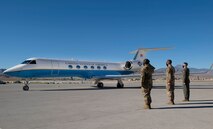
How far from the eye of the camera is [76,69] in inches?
1158

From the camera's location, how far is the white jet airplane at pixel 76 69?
84.2 feet

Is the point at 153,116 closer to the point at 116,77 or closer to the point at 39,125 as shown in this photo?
the point at 39,125

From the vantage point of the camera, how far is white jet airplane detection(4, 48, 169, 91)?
1011 inches

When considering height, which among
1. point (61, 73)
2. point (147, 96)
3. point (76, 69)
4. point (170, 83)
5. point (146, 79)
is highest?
point (76, 69)

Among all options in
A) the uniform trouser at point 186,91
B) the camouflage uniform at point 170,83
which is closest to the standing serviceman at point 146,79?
the camouflage uniform at point 170,83

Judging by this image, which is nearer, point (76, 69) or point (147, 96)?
point (147, 96)

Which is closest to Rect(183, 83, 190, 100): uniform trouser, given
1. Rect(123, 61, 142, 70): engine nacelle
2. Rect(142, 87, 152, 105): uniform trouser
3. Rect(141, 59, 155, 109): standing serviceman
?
Rect(141, 59, 155, 109): standing serviceman

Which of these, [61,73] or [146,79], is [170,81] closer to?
[146,79]

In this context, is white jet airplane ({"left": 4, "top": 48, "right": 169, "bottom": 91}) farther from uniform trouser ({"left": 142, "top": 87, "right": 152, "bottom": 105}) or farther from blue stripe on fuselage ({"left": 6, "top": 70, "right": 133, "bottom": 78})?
uniform trouser ({"left": 142, "top": 87, "right": 152, "bottom": 105})

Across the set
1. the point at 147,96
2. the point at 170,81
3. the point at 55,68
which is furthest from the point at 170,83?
the point at 55,68

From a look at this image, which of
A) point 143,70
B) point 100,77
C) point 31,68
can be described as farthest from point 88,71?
point 143,70

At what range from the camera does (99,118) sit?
818cm

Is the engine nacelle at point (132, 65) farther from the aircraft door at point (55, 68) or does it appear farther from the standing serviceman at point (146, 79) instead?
the standing serviceman at point (146, 79)

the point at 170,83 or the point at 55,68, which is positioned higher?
the point at 55,68
